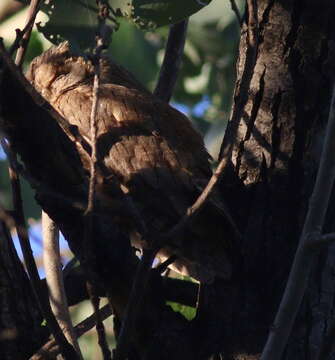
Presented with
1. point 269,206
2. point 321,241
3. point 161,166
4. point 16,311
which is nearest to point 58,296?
point 16,311

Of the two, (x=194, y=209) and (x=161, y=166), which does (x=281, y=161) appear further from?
(x=194, y=209)

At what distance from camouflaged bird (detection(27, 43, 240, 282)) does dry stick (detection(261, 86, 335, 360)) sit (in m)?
0.63

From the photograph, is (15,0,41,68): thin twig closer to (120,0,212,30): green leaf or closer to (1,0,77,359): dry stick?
(1,0,77,359): dry stick

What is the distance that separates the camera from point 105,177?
2.29m

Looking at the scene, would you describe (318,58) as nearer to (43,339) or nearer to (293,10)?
(293,10)

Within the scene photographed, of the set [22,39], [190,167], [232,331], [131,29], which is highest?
[131,29]

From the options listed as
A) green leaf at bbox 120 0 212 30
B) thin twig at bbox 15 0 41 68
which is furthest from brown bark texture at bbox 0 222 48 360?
green leaf at bbox 120 0 212 30

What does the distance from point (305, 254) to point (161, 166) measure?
1033 mm

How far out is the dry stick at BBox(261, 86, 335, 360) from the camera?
7.43ft

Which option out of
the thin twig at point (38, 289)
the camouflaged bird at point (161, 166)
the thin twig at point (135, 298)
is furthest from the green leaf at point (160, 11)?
the thin twig at point (135, 298)

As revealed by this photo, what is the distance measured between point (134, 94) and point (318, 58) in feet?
3.42

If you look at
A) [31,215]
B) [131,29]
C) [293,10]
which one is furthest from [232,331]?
[131,29]

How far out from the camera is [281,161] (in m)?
3.01

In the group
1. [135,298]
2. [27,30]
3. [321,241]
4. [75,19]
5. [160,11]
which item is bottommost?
[135,298]
